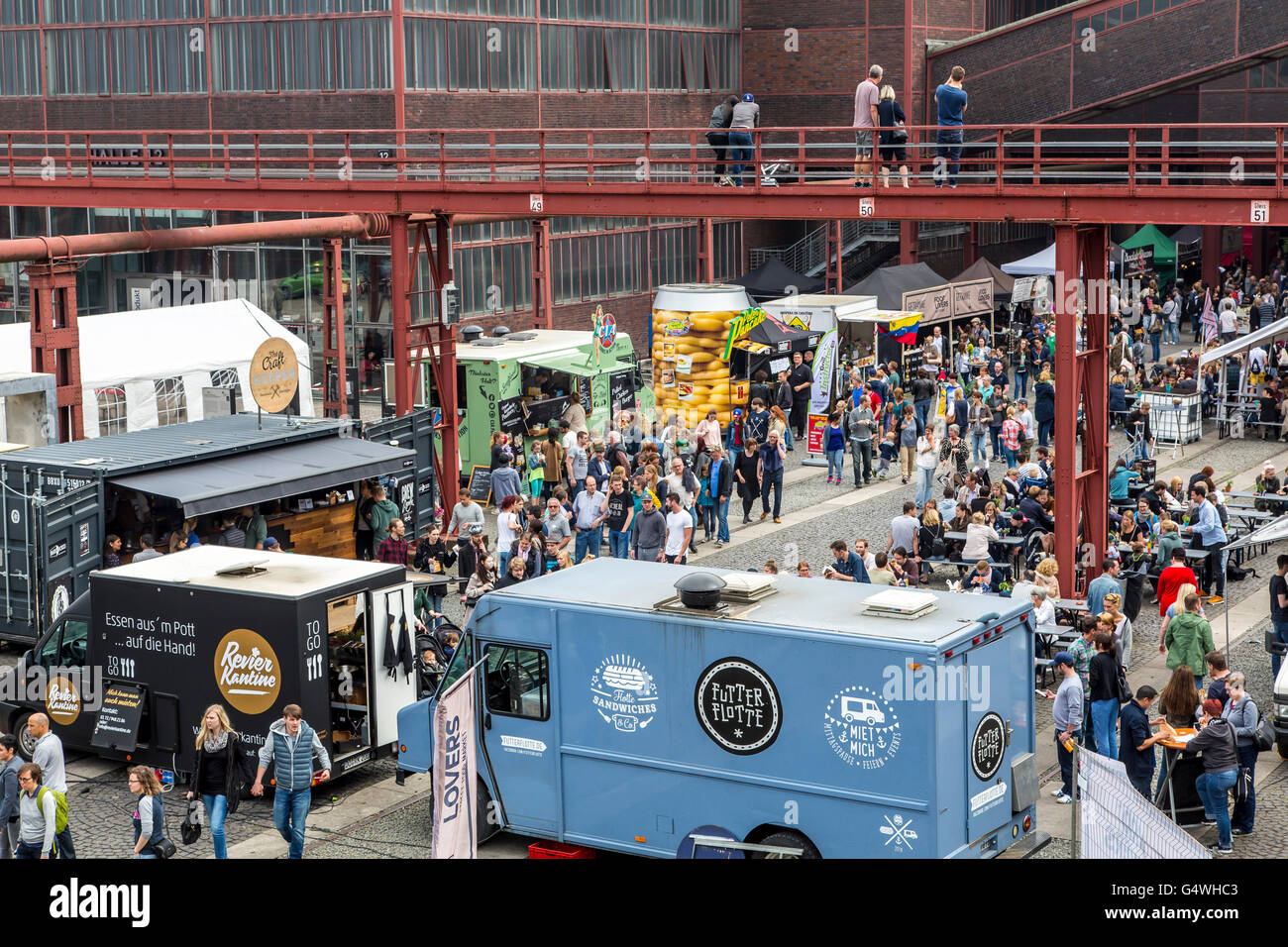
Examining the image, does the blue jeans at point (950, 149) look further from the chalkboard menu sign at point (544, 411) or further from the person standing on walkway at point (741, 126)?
the chalkboard menu sign at point (544, 411)

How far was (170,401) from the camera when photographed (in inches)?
1223

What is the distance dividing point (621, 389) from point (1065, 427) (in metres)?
14.3

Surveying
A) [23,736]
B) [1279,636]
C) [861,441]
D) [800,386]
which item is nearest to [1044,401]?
[861,441]

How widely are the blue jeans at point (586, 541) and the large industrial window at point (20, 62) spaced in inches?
1242

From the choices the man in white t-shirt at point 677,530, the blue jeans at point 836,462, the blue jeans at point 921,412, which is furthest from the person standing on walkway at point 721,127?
the blue jeans at point 921,412

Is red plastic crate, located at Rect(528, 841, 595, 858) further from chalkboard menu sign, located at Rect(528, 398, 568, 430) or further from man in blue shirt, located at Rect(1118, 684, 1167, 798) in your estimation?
chalkboard menu sign, located at Rect(528, 398, 568, 430)

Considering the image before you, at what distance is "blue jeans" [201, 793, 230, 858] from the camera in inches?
536

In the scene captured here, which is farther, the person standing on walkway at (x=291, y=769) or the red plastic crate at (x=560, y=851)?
the red plastic crate at (x=560, y=851)

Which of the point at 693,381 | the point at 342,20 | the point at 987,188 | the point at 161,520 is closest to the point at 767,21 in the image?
the point at 342,20

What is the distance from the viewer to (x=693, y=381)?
33.2m

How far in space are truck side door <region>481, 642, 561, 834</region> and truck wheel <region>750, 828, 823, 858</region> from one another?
1.94m

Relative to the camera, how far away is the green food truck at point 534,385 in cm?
3003

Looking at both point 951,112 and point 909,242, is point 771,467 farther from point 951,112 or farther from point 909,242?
point 909,242

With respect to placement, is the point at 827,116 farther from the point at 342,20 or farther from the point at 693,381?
the point at 693,381
